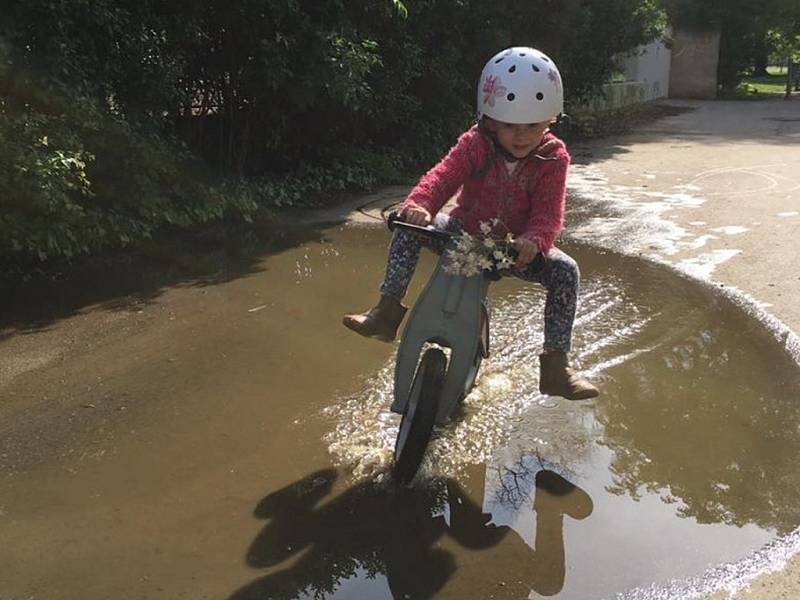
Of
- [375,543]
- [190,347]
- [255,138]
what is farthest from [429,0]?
[375,543]

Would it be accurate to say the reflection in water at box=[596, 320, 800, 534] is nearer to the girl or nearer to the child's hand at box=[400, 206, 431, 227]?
the girl

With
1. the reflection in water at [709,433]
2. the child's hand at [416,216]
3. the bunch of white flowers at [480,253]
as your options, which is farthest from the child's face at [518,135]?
the reflection in water at [709,433]

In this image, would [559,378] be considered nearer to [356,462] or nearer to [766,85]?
[356,462]

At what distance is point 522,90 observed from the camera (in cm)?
323

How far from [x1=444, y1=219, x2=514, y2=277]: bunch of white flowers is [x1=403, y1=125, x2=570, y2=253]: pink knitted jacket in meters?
0.19

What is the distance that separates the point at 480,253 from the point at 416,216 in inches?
11.4

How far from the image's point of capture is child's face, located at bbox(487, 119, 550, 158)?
3.37 metres

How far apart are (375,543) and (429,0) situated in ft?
26.3

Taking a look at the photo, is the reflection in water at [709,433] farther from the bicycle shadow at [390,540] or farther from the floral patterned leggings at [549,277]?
the floral patterned leggings at [549,277]

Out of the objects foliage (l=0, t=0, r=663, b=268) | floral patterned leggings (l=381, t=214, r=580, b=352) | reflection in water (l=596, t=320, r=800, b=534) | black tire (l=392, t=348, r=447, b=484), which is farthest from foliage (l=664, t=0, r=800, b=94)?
black tire (l=392, t=348, r=447, b=484)

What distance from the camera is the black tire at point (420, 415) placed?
3.08 meters

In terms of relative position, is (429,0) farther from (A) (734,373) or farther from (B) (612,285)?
(A) (734,373)

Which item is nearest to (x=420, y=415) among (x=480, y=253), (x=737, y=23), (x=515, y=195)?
(x=480, y=253)

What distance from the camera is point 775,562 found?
2.78m
